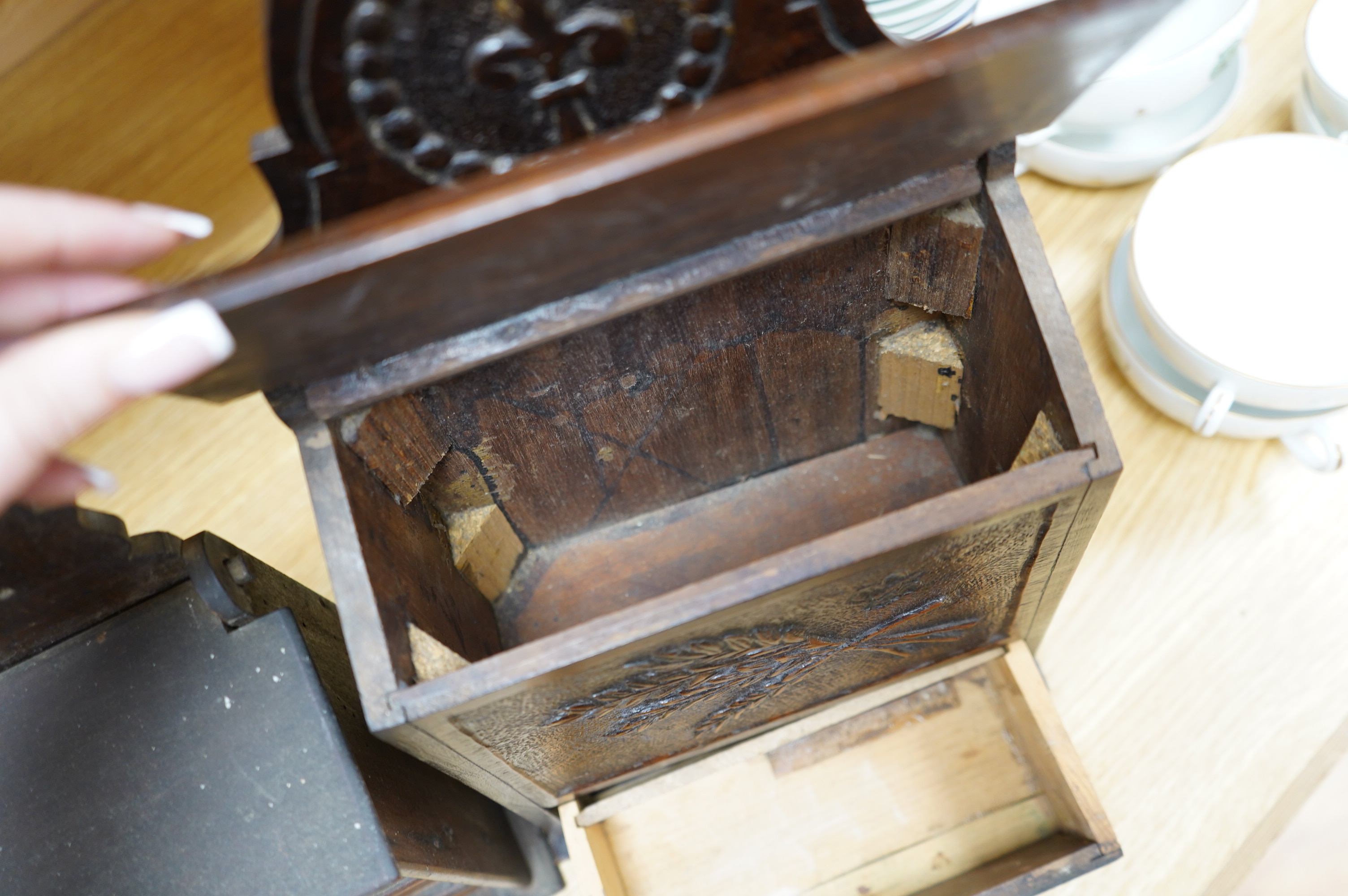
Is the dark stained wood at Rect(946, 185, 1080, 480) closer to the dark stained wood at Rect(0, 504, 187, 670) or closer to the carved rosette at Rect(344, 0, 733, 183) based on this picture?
the carved rosette at Rect(344, 0, 733, 183)

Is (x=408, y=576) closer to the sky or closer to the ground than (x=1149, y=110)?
closer to the ground

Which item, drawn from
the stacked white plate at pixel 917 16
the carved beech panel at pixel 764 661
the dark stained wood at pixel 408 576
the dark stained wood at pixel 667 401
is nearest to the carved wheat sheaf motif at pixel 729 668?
the carved beech panel at pixel 764 661

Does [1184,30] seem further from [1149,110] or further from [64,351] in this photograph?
[64,351]

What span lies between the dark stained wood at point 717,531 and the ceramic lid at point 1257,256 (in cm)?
24

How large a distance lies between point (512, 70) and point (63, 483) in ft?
1.21

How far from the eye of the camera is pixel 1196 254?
2.64 feet

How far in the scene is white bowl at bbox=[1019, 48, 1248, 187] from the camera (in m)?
0.92

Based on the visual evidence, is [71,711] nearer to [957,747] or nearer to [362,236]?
[362,236]

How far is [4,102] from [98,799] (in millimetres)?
858

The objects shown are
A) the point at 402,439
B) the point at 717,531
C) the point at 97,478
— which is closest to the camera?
the point at 97,478

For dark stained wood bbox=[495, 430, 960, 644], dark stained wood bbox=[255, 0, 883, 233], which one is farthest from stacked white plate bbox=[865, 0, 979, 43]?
dark stained wood bbox=[495, 430, 960, 644]

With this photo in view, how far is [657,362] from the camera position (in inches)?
28.5

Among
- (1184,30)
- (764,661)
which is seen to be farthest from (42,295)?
(1184,30)

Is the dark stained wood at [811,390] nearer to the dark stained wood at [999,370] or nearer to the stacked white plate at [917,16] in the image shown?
the dark stained wood at [999,370]
